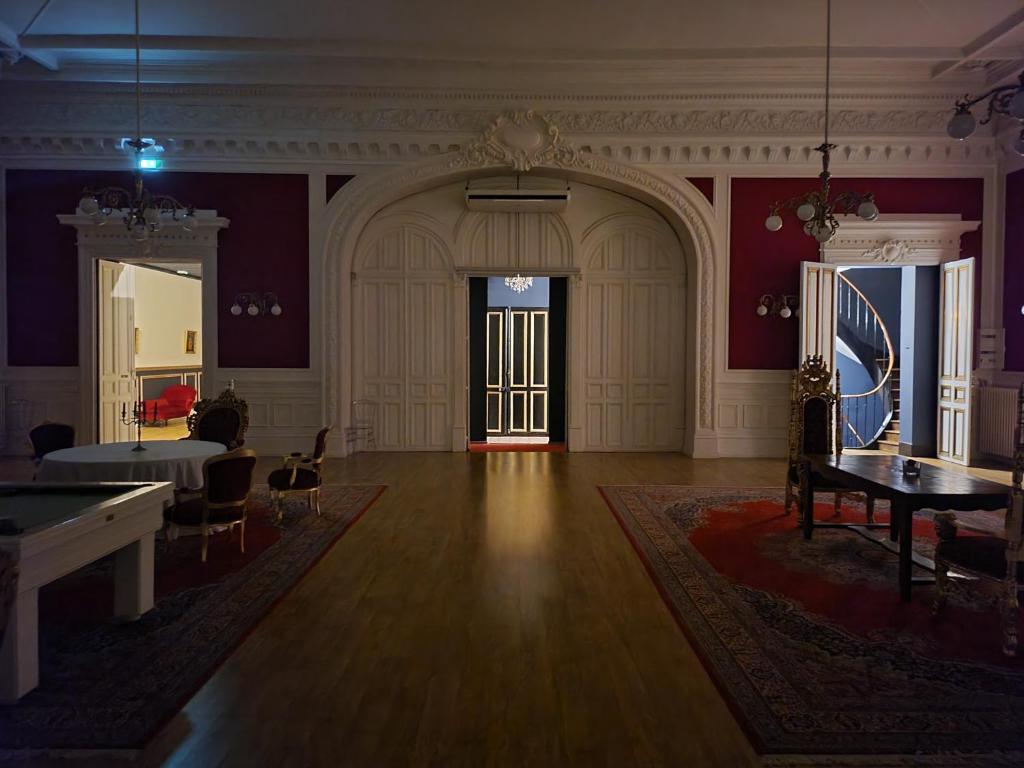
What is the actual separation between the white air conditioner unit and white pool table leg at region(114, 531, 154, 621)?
702 centimetres

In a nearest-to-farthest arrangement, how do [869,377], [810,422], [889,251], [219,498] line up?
[219,498] → [810,422] → [889,251] → [869,377]

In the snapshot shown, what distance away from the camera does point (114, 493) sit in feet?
12.2

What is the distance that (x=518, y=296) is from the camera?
1343cm

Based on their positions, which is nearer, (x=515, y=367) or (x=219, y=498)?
(x=219, y=498)

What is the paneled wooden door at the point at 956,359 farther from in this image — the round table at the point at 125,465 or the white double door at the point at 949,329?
the round table at the point at 125,465

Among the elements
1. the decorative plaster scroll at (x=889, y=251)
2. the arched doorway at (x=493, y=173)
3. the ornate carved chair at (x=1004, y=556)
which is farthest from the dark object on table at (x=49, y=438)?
the decorative plaster scroll at (x=889, y=251)

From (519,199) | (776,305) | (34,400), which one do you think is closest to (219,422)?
(34,400)

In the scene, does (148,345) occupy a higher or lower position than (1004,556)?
higher

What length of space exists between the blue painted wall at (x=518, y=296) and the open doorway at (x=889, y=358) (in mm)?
5226

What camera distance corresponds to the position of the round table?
484cm

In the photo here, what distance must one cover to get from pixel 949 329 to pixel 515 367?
7144 millimetres

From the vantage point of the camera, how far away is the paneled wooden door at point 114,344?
31.1 ft

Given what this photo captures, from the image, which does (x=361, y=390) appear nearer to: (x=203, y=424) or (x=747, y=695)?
(x=203, y=424)

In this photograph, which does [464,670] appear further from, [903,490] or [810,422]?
[810,422]
